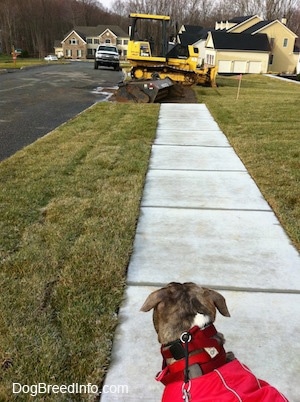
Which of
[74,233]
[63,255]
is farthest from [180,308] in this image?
[74,233]

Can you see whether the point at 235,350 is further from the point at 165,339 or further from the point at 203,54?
the point at 203,54

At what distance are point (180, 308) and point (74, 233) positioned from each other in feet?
7.82

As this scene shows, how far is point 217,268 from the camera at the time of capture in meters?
3.60

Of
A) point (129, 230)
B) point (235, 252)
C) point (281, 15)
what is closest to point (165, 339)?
point (235, 252)

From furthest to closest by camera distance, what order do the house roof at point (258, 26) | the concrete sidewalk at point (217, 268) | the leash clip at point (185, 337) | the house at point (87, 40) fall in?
the house at point (87, 40) → the house roof at point (258, 26) → the concrete sidewalk at point (217, 268) → the leash clip at point (185, 337)

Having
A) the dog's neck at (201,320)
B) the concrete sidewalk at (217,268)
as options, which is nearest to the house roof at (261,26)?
the concrete sidewalk at (217,268)

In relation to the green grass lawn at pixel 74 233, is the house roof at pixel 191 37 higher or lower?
higher

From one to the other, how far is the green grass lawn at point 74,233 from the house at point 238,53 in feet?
143

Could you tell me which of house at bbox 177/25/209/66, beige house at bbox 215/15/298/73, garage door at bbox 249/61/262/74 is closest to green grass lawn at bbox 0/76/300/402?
garage door at bbox 249/61/262/74

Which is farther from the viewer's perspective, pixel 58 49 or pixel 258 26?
pixel 58 49

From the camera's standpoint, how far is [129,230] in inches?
168

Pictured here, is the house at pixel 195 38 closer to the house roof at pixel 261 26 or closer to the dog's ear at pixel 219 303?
the house roof at pixel 261 26

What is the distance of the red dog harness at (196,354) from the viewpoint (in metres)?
1.80

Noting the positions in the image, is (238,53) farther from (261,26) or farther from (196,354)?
(196,354)
